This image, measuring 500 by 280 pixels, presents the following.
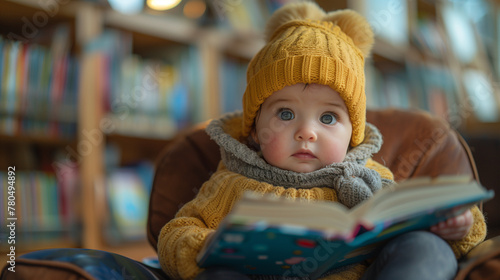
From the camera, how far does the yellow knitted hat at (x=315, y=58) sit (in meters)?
0.97

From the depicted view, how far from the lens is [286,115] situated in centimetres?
101

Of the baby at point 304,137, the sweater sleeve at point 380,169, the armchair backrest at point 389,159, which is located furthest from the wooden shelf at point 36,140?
the sweater sleeve at point 380,169

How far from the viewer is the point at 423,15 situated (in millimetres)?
3203

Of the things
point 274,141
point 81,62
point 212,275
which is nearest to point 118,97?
point 81,62

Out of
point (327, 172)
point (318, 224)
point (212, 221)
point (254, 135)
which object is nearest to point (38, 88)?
point (254, 135)

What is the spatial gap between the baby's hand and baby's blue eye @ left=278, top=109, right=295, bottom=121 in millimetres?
365

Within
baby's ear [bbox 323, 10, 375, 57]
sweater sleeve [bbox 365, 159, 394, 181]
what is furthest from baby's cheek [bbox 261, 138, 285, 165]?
baby's ear [bbox 323, 10, 375, 57]

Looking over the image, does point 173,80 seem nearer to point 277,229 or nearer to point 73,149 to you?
point 73,149

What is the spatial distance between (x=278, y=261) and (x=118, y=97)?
1532 millimetres

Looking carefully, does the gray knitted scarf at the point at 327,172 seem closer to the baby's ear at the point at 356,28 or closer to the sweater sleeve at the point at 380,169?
the sweater sleeve at the point at 380,169

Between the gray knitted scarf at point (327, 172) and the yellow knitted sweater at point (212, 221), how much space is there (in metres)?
0.02

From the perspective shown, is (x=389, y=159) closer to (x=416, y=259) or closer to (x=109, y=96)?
(x=416, y=259)

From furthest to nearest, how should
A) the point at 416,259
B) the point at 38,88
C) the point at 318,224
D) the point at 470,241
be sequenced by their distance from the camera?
1. the point at 38,88
2. the point at 470,241
3. the point at 416,259
4. the point at 318,224

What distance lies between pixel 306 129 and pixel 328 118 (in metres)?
0.08
